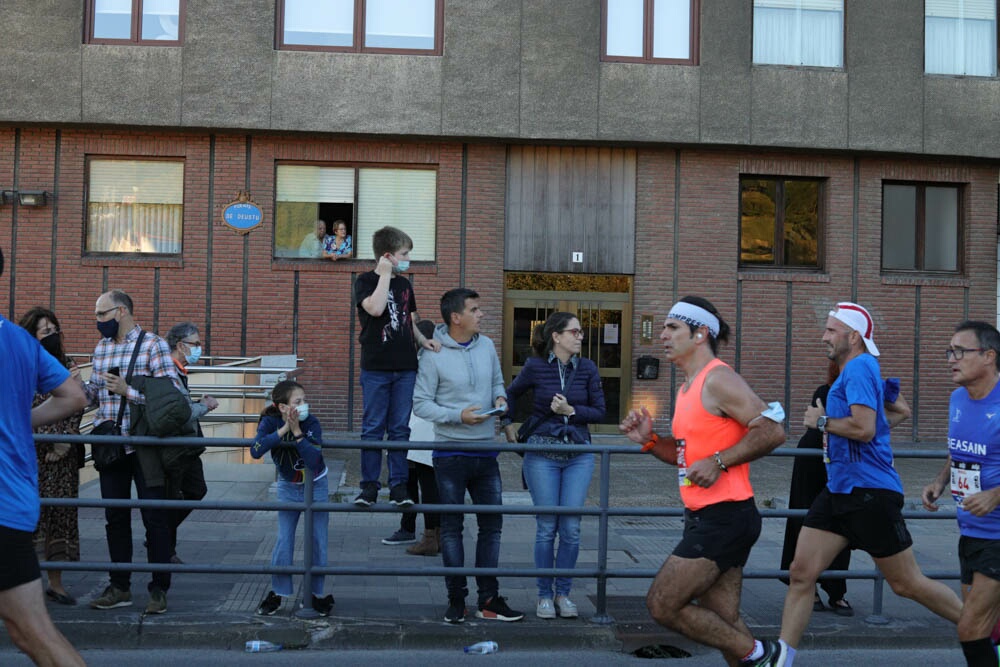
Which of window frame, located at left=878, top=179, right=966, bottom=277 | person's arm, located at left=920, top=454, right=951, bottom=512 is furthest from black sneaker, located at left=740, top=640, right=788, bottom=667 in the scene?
window frame, located at left=878, top=179, right=966, bottom=277

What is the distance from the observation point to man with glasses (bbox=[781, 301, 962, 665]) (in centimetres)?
568

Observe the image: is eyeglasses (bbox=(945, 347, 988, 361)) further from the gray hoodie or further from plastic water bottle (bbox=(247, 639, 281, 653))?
plastic water bottle (bbox=(247, 639, 281, 653))

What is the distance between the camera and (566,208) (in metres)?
17.9

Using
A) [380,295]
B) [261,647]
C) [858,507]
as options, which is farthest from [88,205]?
[858,507]

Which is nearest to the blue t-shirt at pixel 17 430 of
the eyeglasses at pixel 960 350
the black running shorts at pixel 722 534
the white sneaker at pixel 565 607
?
the black running shorts at pixel 722 534

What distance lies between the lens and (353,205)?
17641mm

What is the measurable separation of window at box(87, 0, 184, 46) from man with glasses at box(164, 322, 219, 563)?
10.4 meters

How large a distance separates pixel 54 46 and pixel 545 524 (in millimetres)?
13240

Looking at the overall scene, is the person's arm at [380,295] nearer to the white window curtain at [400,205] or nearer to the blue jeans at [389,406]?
the blue jeans at [389,406]

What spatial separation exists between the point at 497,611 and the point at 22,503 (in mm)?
3635

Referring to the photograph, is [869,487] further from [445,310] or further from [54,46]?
[54,46]

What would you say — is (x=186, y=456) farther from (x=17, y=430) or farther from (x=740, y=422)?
(x=740, y=422)

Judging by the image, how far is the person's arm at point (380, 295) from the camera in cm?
719

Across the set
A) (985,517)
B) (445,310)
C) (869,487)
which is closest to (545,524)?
(445,310)
